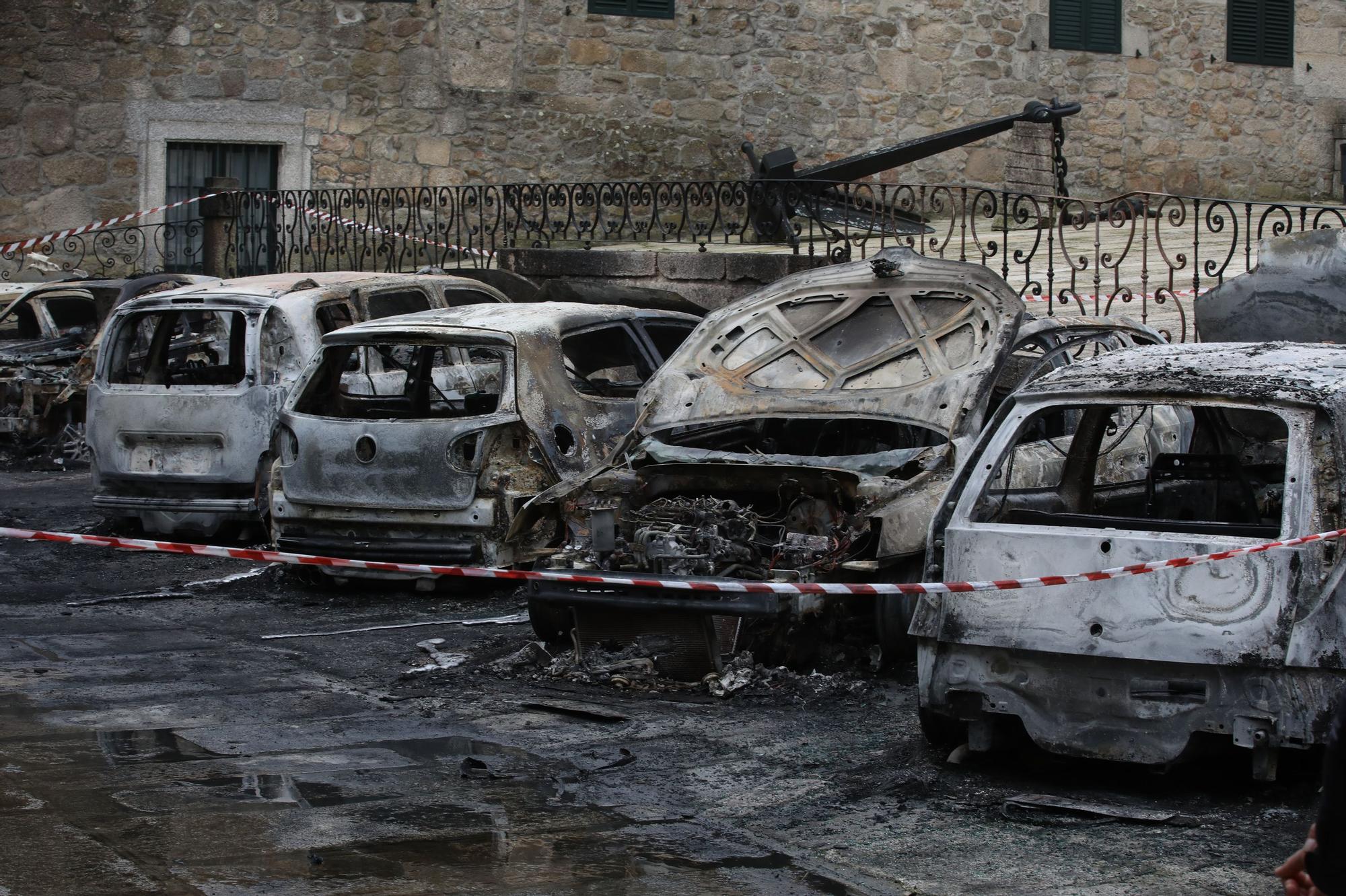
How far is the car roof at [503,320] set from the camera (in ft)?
31.3

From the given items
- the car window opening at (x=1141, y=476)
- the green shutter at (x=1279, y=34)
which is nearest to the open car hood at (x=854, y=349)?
the car window opening at (x=1141, y=476)

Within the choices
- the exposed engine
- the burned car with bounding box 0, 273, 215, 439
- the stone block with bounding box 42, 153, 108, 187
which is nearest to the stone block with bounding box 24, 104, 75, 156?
the stone block with bounding box 42, 153, 108, 187

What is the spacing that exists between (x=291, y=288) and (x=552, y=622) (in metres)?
4.23

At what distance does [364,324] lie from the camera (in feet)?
32.3

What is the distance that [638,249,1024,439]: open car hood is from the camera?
8203 millimetres

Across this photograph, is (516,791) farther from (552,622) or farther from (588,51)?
(588,51)

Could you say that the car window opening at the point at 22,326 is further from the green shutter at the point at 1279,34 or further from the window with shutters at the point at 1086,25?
the green shutter at the point at 1279,34

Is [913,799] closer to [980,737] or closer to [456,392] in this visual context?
[980,737]

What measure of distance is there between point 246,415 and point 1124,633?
6.44 metres

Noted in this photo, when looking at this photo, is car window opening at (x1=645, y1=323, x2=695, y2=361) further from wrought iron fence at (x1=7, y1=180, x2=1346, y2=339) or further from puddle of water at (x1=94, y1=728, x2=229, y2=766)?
puddle of water at (x1=94, y1=728, x2=229, y2=766)

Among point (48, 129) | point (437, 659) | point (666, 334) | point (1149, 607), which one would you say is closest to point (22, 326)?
point (48, 129)

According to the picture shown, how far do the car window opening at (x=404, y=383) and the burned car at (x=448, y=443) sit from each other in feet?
0.06

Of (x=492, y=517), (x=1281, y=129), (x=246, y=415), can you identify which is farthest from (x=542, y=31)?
(x=492, y=517)

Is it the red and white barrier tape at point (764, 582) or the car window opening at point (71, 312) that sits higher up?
the car window opening at point (71, 312)
